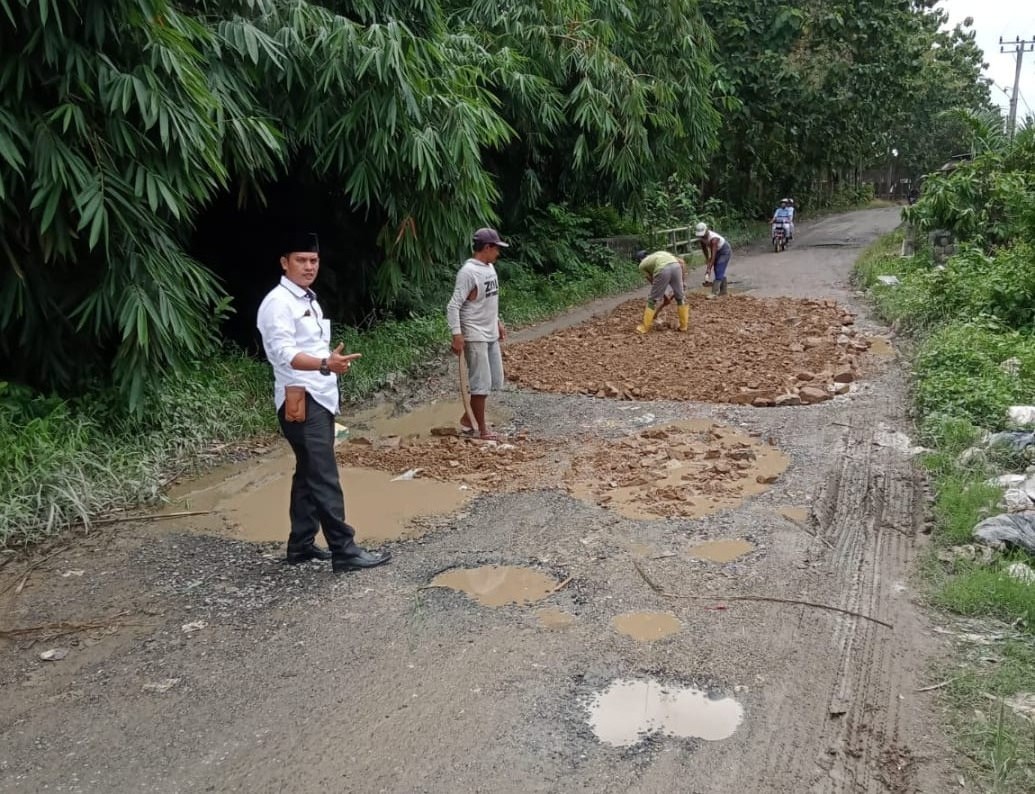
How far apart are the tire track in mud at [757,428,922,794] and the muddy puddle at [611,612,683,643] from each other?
0.47 meters

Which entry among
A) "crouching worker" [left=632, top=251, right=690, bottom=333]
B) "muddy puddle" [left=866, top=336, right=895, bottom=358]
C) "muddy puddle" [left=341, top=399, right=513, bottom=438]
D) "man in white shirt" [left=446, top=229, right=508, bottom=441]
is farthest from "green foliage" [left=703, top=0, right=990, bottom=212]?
"man in white shirt" [left=446, top=229, right=508, bottom=441]

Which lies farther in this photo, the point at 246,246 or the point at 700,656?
the point at 246,246

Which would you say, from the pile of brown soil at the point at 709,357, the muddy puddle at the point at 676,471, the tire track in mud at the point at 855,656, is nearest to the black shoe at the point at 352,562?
the muddy puddle at the point at 676,471

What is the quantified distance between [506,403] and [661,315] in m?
4.79

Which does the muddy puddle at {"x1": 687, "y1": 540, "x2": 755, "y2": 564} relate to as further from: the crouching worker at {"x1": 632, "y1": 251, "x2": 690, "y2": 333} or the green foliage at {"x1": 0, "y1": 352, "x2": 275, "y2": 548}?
the crouching worker at {"x1": 632, "y1": 251, "x2": 690, "y2": 333}

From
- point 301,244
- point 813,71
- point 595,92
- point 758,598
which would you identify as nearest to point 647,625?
point 758,598

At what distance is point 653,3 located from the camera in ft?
46.5

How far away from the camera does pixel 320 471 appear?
4.01m

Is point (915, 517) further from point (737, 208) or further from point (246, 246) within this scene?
point (737, 208)

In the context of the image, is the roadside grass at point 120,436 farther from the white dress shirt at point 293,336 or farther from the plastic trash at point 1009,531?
the plastic trash at point 1009,531

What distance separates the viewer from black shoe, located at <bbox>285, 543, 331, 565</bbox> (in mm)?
4301

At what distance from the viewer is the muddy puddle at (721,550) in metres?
4.22

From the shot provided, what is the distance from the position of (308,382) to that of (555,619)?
152 centimetres

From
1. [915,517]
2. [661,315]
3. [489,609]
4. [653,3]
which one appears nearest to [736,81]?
[653,3]
